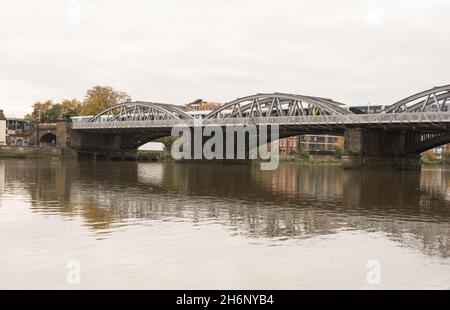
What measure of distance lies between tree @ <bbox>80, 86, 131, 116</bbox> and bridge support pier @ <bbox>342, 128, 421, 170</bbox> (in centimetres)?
7001

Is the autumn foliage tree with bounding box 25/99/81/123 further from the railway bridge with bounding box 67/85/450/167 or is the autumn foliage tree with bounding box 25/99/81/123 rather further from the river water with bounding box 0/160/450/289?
the river water with bounding box 0/160/450/289

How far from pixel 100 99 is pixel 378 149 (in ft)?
244

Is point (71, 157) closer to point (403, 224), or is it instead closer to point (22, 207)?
point (22, 207)

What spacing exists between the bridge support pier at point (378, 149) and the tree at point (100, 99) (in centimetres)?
7001

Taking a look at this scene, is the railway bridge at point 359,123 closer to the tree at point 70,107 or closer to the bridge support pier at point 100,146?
the bridge support pier at point 100,146

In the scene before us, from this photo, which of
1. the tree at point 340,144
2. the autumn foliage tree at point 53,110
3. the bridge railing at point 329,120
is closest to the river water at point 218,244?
the bridge railing at point 329,120

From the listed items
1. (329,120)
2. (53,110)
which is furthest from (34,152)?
(329,120)

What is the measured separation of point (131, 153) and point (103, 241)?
366ft

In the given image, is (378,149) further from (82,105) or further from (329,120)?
(82,105)

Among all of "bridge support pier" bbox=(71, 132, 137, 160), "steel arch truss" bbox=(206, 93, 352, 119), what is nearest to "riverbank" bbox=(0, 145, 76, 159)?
"bridge support pier" bbox=(71, 132, 137, 160)

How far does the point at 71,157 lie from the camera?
112 meters

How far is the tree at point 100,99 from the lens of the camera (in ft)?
435

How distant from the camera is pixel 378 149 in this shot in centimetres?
8425
